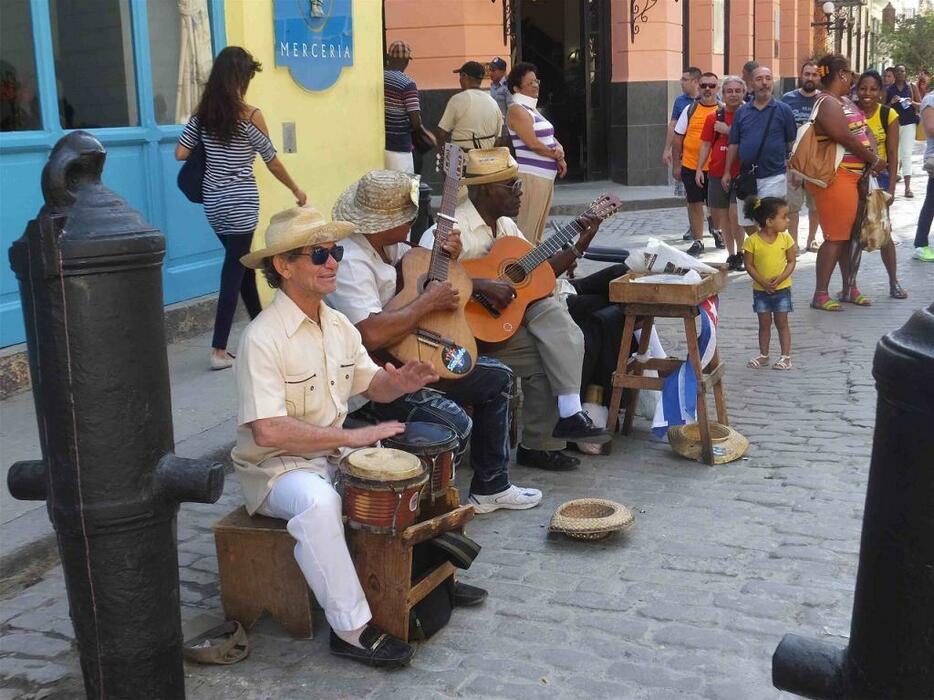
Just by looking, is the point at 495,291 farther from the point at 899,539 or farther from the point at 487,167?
the point at 899,539

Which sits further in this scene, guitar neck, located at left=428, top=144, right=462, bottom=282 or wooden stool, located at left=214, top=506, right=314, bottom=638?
guitar neck, located at left=428, top=144, right=462, bottom=282

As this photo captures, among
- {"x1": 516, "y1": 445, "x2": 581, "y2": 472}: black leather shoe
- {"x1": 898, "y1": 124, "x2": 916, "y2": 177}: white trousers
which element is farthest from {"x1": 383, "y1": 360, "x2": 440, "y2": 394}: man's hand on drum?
{"x1": 898, "y1": 124, "x2": 916, "y2": 177}: white trousers

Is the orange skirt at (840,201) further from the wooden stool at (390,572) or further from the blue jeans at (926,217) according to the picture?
the wooden stool at (390,572)

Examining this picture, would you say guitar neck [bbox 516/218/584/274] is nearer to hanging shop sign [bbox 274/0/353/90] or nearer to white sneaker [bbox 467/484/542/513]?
white sneaker [bbox 467/484/542/513]

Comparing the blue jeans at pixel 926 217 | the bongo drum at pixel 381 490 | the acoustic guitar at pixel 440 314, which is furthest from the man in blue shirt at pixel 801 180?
the bongo drum at pixel 381 490

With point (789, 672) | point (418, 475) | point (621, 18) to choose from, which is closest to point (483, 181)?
point (418, 475)

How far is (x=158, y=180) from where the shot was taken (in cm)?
722

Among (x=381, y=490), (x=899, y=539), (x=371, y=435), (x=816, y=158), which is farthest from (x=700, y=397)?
(x=816, y=158)

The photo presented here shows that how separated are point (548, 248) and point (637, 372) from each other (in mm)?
927

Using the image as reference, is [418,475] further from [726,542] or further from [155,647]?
[726,542]

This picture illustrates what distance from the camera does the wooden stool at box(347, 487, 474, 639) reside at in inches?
140

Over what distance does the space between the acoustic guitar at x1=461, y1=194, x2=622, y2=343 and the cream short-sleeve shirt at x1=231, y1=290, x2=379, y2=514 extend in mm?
1394

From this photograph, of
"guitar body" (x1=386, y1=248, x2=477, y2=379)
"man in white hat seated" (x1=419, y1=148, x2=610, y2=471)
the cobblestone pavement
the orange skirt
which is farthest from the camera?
the orange skirt

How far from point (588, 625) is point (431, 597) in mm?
526
